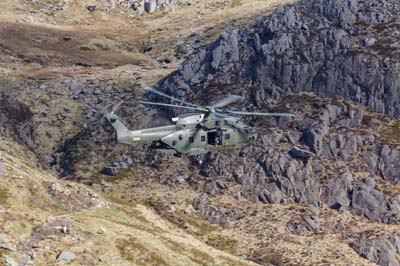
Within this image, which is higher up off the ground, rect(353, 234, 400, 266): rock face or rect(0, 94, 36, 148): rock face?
rect(0, 94, 36, 148): rock face

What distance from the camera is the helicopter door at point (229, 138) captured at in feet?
219

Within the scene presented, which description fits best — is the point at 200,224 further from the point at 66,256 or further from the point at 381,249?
the point at 66,256

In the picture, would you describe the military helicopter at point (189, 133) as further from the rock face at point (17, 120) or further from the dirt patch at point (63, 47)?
the dirt patch at point (63, 47)

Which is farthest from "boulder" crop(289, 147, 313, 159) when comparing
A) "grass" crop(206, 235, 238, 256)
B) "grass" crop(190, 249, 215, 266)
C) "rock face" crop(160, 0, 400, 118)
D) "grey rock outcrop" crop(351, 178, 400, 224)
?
"grass" crop(190, 249, 215, 266)

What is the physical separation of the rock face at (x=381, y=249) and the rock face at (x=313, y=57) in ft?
65.8

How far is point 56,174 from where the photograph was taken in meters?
107

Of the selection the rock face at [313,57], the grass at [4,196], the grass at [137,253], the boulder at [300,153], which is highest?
the rock face at [313,57]

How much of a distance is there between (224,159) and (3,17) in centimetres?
10434

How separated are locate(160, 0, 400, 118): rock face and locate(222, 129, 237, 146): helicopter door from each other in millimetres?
37702

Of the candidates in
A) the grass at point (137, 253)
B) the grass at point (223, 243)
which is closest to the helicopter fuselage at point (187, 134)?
the grass at point (137, 253)

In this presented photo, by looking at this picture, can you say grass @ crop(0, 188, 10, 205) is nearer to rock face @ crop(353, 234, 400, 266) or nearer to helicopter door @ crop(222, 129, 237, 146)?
helicopter door @ crop(222, 129, 237, 146)

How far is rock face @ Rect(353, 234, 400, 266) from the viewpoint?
3378 inches

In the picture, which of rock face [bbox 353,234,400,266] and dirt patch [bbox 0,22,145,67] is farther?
dirt patch [bbox 0,22,145,67]

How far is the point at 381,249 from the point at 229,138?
101 feet
